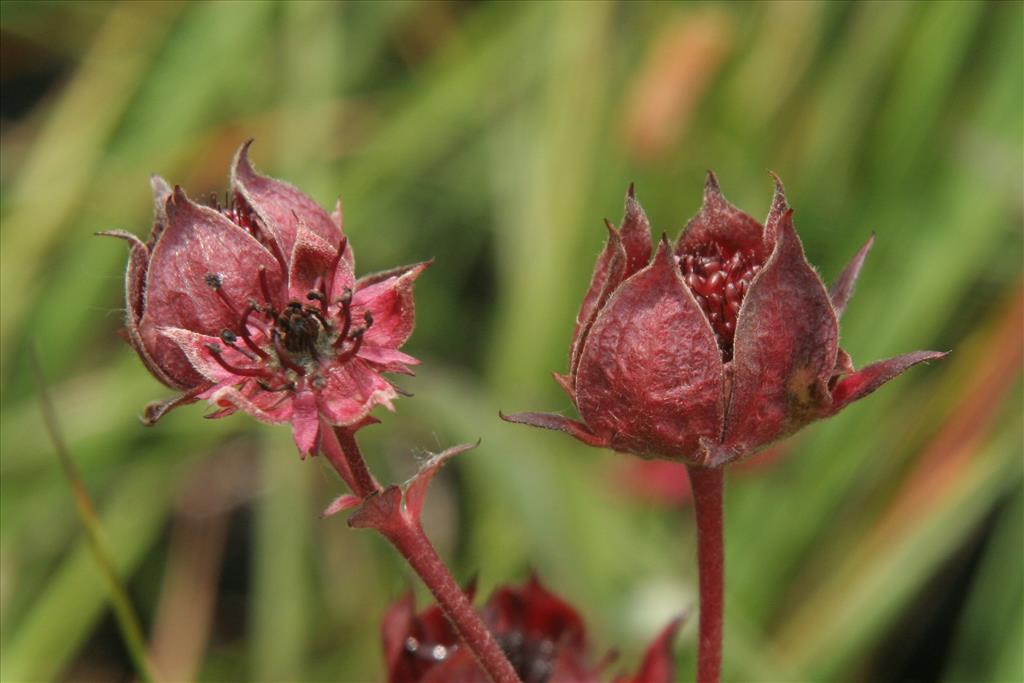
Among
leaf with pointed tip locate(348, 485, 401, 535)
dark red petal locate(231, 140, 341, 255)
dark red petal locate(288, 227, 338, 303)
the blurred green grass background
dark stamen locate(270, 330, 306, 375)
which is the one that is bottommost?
the blurred green grass background

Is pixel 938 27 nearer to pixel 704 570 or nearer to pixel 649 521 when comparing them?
pixel 649 521

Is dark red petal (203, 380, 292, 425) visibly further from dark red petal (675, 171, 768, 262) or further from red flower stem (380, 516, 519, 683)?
dark red petal (675, 171, 768, 262)

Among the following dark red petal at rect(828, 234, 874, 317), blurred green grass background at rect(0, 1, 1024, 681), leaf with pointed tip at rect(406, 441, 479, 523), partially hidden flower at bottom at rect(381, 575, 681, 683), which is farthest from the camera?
blurred green grass background at rect(0, 1, 1024, 681)

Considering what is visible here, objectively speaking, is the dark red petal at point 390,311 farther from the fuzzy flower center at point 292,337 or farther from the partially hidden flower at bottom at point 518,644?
the partially hidden flower at bottom at point 518,644

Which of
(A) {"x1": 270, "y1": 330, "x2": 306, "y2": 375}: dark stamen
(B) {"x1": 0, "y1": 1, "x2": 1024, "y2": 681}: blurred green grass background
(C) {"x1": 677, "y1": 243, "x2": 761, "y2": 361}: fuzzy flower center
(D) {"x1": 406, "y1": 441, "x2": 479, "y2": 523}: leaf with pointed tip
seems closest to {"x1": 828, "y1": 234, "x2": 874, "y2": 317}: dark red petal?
(C) {"x1": 677, "y1": 243, "x2": 761, "y2": 361}: fuzzy flower center

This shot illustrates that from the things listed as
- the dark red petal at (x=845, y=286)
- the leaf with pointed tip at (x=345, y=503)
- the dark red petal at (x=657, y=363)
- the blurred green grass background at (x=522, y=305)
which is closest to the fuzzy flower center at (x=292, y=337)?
the leaf with pointed tip at (x=345, y=503)

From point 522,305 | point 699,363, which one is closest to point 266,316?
point 699,363

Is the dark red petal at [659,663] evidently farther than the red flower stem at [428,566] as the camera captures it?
Yes
